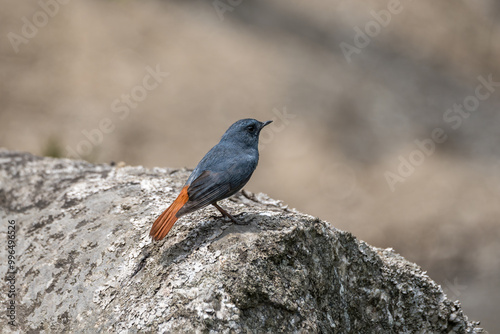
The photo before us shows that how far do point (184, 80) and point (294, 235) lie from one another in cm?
720

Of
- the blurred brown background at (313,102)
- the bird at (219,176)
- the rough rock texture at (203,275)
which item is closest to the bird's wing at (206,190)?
the bird at (219,176)

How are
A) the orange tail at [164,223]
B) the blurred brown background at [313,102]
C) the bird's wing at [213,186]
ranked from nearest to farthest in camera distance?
the orange tail at [164,223] → the bird's wing at [213,186] → the blurred brown background at [313,102]

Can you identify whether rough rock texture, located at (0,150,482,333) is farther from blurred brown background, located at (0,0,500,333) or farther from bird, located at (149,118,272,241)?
blurred brown background, located at (0,0,500,333)

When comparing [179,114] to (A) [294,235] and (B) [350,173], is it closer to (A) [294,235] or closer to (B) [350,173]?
(B) [350,173]

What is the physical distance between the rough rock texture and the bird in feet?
0.58

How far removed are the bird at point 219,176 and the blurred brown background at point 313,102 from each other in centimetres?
478

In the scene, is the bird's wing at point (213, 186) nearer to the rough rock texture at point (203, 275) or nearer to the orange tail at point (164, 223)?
the orange tail at point (164, 223)

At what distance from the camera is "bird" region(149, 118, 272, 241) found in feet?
10.0

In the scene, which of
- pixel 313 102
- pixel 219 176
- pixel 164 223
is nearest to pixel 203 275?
pixel 164 223

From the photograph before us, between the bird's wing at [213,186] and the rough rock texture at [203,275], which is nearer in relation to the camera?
the rough rock texture at [203,275]

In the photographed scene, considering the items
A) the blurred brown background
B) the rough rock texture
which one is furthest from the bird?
the blurred brown background

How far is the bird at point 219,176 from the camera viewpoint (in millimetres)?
3057

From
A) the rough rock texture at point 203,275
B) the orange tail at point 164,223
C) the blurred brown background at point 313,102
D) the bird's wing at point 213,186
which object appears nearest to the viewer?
the rough rock texture at point 203,275

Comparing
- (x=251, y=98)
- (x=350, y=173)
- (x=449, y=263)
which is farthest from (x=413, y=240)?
(x=251, y=98)
